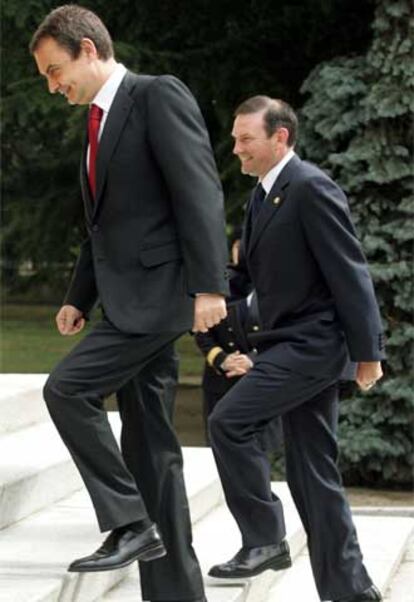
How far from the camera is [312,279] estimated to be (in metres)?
5.30

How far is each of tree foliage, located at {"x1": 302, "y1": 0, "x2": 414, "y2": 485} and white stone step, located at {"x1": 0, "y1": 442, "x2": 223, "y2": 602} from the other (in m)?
4.23

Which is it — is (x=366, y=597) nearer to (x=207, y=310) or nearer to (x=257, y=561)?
(x=257, y=561)

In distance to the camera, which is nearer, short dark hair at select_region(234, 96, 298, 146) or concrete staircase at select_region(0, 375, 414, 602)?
concrete staircase at select_region(0, 375, 414, 602)

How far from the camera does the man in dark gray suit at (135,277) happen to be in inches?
186

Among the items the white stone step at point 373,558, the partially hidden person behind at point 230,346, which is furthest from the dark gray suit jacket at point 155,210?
the partially hidden person behind at point 230,346

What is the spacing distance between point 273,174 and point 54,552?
4.86 ft

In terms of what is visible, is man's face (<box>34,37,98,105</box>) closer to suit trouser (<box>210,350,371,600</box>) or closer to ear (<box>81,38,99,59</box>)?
ear (<box>81,38,99,59</box>)

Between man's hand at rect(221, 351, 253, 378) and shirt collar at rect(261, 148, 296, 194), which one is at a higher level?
shirt collar at rect(261, 148, 296, 194)

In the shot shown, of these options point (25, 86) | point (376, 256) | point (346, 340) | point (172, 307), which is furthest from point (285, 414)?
point (25, 86)

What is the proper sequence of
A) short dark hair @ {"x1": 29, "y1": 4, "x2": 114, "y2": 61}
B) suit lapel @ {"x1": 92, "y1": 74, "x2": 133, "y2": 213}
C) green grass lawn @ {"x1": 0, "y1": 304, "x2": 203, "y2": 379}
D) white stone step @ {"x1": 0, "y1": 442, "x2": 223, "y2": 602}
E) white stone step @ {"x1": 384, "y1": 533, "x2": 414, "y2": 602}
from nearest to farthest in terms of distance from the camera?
short dark hair @ {"x1": 29, "y1": 4, "x2": 114, "y2": 61} < suit lapel @ {"x1": 92, "y1": 74, "x2": 133, "y2": 213} < white stone step @ {"x1": 0, "y1": 442, "x2": 223, "y2": 602} < white stone step @ {"x1": 384, "y1": 533, "x2": 414, "y2": 602} < green grass lawn @ {"x1": 0, "y1": 304, "x2": 203, "y2": 379}

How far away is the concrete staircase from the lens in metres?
5.27

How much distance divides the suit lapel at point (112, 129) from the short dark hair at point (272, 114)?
2.45ft

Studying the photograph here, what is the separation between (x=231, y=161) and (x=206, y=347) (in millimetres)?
4450

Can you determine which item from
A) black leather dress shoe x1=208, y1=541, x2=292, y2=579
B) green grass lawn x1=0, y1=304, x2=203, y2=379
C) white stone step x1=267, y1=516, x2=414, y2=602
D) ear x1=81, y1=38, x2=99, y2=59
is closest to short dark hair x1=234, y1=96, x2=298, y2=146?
ear x1=81, y1=38, x2=99, y2=59
